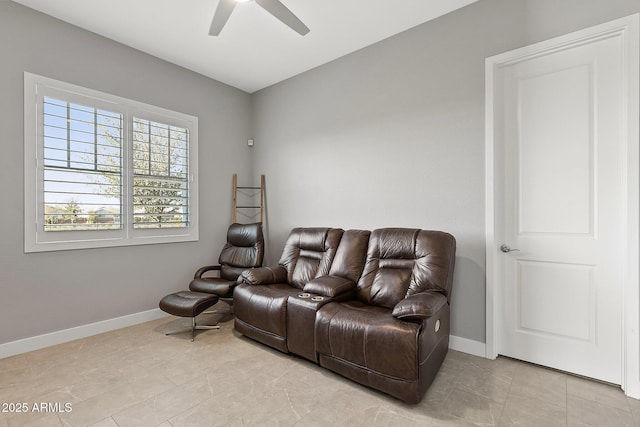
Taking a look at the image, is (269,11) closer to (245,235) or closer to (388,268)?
(388,268)

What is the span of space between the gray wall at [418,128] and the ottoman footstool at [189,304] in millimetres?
1503

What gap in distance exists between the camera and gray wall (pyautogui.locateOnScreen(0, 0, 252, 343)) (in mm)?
2615

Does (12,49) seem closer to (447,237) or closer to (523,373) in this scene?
(447,237)

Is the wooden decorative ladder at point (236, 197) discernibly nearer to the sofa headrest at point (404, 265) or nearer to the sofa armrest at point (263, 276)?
the sofa armrest at point (263, 276)

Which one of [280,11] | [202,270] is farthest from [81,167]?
[280,11]

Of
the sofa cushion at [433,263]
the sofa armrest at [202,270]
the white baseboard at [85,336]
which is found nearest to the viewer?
the sofa cushion at [433,263]

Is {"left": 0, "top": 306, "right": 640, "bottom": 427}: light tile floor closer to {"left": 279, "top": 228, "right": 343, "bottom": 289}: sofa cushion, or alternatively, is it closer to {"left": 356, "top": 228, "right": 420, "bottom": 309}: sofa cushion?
{"left": 356, "top": 228, "right": 420, "bottom": 309}: sofa cushion

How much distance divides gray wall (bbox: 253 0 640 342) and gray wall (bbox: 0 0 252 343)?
3.63 ft

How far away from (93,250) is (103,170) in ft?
2.72

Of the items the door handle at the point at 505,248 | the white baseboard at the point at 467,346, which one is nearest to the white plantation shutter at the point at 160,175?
the white baseboard at the point at 467,346

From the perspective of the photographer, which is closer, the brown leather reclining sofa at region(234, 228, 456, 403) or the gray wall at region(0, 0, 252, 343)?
the brown leather reclining sofa at region(234, 228, 456, 403)

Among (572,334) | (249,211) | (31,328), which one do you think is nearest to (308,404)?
(572,334)

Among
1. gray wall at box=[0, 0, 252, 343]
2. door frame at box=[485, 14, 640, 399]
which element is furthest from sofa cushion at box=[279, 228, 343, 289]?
door frame at box=[485, 14, 640, 399]

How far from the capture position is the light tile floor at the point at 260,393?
5.84ft
